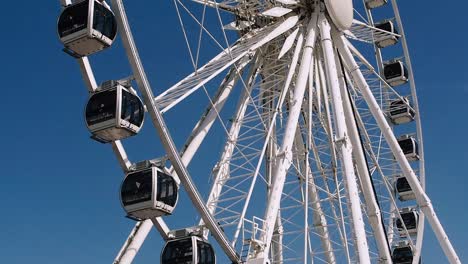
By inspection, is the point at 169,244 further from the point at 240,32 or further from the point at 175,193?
the point at 240,32

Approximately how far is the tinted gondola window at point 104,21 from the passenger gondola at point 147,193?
260 cm

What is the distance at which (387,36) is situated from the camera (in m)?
25.3

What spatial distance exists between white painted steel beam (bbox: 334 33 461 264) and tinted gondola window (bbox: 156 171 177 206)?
7397 mm

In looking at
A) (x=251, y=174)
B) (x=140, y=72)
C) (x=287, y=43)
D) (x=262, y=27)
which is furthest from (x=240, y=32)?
(x=140, y=72)

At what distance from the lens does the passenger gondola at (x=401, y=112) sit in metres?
26.0

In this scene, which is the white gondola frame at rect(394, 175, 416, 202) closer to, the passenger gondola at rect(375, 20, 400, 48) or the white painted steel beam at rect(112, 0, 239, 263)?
the passenger gondola at rect(375, 20, 400, 48)

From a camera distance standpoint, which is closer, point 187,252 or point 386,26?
point 187,252

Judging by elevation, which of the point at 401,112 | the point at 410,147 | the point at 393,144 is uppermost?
the point at 401,112

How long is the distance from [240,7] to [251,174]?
215 inches

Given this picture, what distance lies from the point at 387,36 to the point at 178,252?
42.9ft

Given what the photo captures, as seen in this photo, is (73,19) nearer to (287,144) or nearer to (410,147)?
(287,144)

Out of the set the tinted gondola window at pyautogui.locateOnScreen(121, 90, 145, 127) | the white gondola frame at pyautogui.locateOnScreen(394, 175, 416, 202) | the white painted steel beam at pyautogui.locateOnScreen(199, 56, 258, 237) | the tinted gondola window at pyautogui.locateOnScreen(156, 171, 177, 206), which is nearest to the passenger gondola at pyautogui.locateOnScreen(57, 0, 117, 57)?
the tinted gondola window at pyautogui.locateOnScreen(121, 90, 145, 127)

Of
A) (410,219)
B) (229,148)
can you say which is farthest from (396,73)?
(229,148)

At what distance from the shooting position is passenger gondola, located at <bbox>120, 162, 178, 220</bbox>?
14.6 meters
